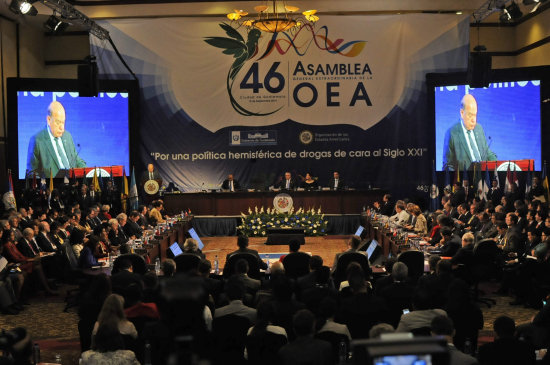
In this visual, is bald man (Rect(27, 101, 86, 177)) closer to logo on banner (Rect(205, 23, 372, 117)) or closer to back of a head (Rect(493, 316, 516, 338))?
logo on banner (Rect(205, 23, 372, 117))

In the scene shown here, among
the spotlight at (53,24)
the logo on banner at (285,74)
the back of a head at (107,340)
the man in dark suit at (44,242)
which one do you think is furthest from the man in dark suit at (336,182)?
the back of a head at (107,340)

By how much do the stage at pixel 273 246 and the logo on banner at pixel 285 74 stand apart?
13.8 ft

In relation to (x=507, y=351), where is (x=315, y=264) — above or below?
above

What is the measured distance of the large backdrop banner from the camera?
18.5 m

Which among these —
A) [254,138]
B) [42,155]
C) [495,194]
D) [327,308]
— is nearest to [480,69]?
[495,194]

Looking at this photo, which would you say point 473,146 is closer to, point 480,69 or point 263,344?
point 480,69

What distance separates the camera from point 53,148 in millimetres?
17828

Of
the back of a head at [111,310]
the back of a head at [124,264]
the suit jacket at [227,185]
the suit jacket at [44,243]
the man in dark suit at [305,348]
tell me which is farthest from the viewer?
the suit jacket at [227,185]

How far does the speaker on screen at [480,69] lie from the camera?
14.6 m

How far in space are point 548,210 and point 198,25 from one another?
418 inches

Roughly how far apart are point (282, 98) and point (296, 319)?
14888mm

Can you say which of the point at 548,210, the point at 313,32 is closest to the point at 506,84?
the point at 313,32

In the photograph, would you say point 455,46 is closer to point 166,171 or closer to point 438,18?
point 438,18

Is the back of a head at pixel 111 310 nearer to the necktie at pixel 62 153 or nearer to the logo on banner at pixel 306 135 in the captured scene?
the necktie at pixel 62 153
